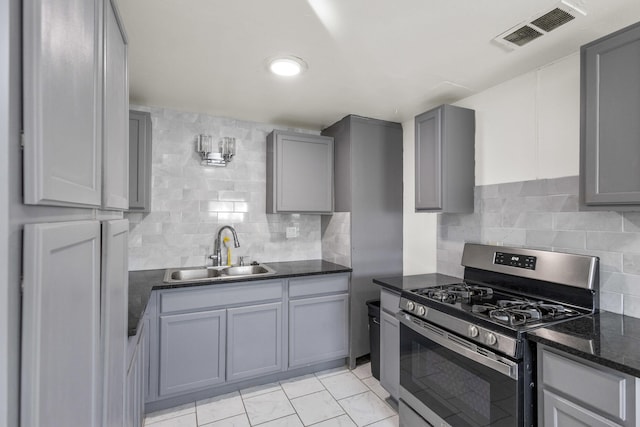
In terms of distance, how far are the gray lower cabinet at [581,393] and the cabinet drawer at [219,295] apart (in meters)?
1.82

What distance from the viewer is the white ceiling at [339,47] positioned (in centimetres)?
145

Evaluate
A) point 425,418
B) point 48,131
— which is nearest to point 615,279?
point 425,418

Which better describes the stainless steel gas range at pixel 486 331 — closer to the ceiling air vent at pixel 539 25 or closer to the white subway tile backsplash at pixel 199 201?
the ceiling air vent at pixel 539 25

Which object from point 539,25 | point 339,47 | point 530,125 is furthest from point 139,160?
point 530,125

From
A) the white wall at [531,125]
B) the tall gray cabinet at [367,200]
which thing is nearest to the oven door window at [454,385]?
the tall gray cabinet at [367,200]

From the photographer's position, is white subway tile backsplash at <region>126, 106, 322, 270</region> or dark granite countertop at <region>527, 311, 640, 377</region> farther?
white subway tile backsplash at <region>126, 106, 322, 270</region>

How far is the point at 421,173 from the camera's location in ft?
8.23

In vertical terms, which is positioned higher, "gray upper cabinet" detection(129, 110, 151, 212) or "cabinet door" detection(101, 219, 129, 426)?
"gray upper cabinet" detection(129, 110, 151, 212)

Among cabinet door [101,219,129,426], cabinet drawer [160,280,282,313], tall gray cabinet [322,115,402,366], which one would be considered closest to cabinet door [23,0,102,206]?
cabinet door [101,219,129,426]

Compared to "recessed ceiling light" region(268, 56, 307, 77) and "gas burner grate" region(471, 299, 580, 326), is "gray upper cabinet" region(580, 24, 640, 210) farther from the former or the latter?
"recessed ceiling light" region(268, 56, 307, 77)

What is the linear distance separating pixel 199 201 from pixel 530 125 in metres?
2.67

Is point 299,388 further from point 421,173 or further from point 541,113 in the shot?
point 541,113

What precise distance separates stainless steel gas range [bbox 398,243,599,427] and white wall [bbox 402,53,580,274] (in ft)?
1.80

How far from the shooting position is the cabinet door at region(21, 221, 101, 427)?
0.46m
